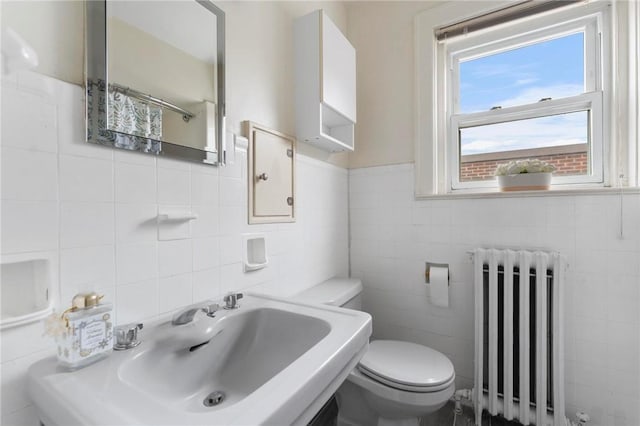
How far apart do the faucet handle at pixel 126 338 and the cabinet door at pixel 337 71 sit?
1095mm

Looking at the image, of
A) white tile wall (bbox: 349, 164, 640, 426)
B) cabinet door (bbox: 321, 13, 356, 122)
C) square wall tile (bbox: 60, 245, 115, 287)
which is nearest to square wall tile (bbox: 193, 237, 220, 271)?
square wall tile (bbox: 60, 245, 115, 287)

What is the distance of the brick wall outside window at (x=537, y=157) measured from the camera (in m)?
1.40

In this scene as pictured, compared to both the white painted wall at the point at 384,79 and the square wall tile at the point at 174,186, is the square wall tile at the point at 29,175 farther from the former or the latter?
the white painted wall at the point at 384,79

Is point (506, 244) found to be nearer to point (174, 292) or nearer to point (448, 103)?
point (448, 103)

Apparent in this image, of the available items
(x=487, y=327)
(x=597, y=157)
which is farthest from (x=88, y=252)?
(x=597, y=157)

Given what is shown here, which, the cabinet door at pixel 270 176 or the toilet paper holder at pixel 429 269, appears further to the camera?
the toilet paper holder at pixel 429 269

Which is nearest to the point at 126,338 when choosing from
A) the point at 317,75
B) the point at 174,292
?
the point at 174,292

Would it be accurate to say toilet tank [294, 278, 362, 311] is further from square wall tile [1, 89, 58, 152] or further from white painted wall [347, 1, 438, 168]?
square wall tile [1, 89, 58, 152]

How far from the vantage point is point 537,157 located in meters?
1.47

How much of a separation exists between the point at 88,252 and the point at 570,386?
1925 millimetres

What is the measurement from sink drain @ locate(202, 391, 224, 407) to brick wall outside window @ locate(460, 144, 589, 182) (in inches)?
61.0

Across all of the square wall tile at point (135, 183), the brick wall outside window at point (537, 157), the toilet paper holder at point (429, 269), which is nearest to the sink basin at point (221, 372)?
the square wall tile at point (135, 183)

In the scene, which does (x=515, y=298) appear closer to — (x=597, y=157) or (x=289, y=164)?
(x=597, y=157)

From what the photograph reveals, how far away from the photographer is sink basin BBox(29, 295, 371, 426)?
412 millimetres
